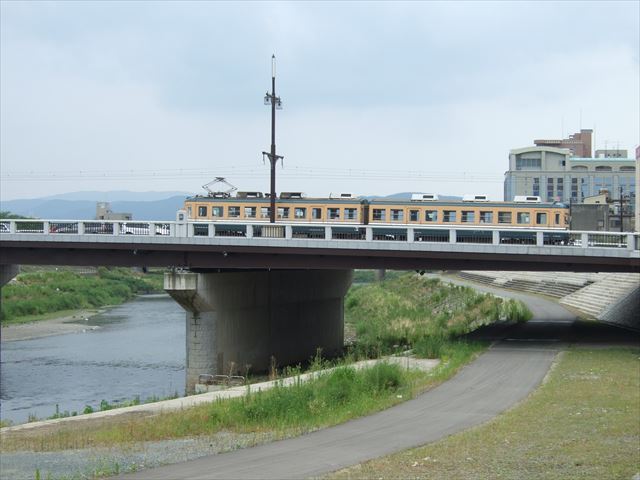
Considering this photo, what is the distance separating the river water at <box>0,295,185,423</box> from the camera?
3662 centimetres

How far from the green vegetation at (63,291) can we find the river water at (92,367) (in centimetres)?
1130

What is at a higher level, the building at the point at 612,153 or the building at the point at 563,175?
the building at the point at 612,153

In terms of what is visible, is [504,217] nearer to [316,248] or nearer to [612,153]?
[316,248]

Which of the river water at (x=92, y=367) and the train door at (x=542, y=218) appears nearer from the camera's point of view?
the river water at (x=92, y=367)

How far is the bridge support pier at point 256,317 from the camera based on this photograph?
3788cm

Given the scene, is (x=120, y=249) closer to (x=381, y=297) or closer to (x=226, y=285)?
(x=226, y=285)

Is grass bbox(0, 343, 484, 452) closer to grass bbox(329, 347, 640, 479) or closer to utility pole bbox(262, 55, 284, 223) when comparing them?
grass bbox(329, 347, 640, 479)

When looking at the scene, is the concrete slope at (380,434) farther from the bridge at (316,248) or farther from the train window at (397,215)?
the train window at (397,215)

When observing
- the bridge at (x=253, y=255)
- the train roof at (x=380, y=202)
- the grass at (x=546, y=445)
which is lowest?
the grass at (x=546, y=445)

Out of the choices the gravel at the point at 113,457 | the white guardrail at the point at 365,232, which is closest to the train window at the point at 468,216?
the white guardrail at the point at 365,232

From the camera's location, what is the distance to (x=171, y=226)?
38469 millimetres

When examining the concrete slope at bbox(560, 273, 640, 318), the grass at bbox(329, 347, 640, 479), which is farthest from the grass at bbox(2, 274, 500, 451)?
the concrete slope at bbox(560, 273, 640, 318)

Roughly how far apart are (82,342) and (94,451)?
149ft

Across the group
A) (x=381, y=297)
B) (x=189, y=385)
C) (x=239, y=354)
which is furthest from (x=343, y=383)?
(x=381, y=297)
